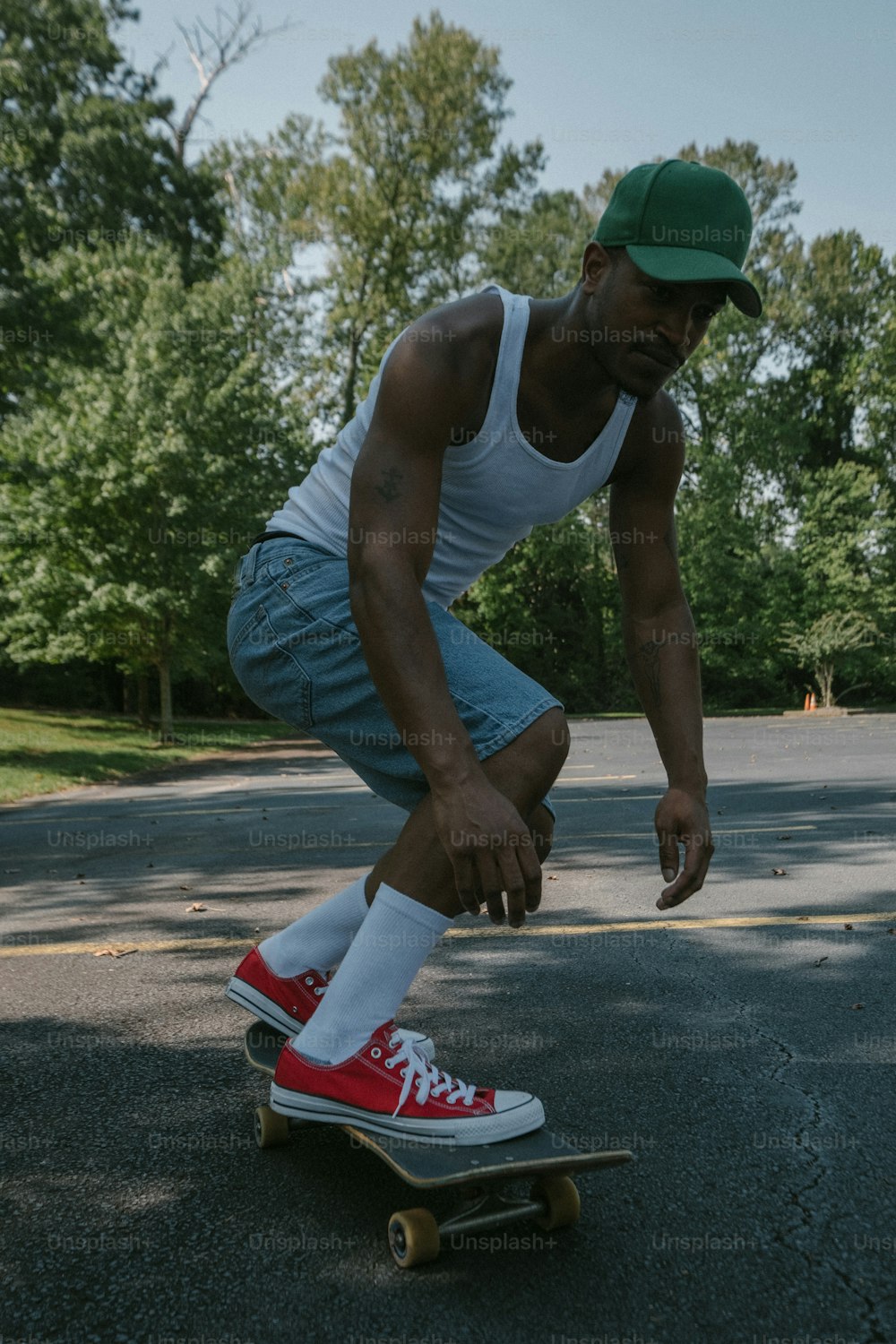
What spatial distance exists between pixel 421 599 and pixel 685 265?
0.80 metres

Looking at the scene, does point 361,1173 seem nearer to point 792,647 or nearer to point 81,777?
point 81,777

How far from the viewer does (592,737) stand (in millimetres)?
20203

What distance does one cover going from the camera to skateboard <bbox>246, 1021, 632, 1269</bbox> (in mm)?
1778

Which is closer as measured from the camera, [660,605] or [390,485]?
[390,485]

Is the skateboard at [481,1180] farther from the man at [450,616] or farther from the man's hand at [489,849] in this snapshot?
the man's hand at [489,849]

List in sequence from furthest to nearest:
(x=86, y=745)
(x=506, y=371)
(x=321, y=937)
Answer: (x=86, y=745), (x=321, y=937), (x=506, y=371)

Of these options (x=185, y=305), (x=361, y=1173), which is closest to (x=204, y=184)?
(x=185, y=305)

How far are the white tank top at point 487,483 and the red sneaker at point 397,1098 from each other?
1.03m

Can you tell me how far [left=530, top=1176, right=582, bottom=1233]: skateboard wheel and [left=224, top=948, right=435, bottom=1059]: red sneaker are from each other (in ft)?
1.97

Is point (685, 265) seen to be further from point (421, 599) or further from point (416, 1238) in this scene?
point (416, 1238)

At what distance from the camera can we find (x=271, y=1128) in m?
2.25

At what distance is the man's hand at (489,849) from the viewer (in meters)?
1.81

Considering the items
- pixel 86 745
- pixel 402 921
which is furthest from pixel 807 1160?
pixel 86 745

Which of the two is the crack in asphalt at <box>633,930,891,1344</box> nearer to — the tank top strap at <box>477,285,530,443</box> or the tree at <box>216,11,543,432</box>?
the tank top strap at <box>477,285,530,443</box>
